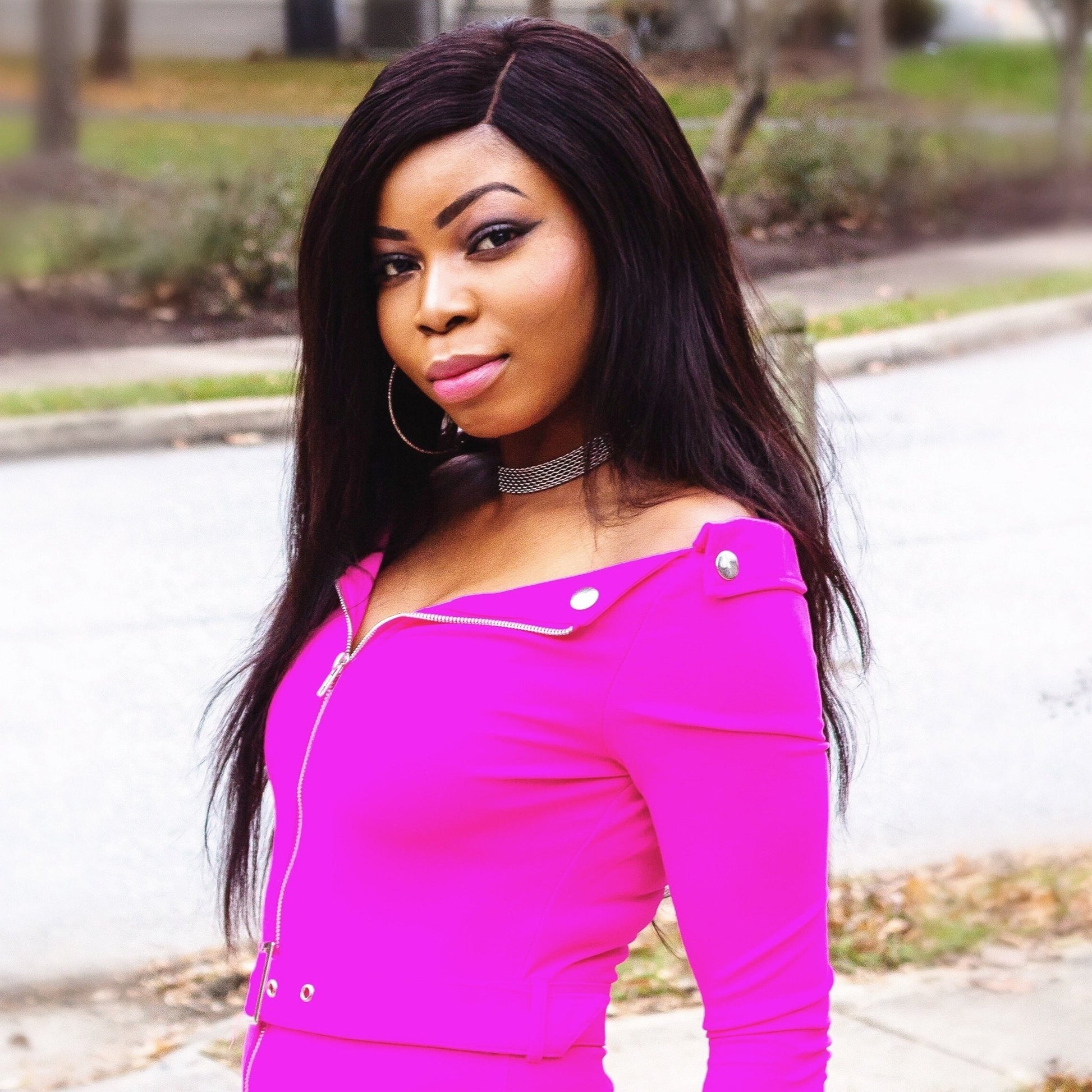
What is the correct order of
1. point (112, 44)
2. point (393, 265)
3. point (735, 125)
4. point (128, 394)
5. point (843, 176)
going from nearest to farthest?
1. point (393, 265)
2. point (735, 125)
3. point (843, 176)
4. point (112, 44)
5. point (128, 394)

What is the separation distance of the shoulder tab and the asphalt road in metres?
1.76

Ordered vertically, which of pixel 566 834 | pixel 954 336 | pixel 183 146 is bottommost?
pixel 954 336

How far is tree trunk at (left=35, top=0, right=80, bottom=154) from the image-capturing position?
5938mm

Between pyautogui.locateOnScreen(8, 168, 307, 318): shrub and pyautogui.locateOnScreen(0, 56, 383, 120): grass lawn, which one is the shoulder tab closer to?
pyautogui.locateOnScreen(0, 56, 383, 120): grass lawn

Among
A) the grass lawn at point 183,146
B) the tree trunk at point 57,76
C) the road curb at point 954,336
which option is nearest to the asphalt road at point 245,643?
the road curb at point 954,336

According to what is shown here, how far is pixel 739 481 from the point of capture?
1504 mm

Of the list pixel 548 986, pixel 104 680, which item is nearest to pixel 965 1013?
pixel 548 986

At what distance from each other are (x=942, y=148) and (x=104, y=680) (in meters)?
3.11

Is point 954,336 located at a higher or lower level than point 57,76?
lower

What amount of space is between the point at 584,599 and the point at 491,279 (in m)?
0.31

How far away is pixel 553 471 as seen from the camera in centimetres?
164

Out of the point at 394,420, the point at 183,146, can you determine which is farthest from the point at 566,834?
the point at 183,146

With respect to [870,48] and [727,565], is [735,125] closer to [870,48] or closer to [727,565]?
[870,48]

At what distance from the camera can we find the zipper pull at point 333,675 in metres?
1.59
